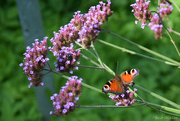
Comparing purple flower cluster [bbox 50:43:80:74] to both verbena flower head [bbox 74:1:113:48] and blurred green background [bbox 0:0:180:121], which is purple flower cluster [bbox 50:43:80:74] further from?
blurred green background [bbox 0:0:180:121]

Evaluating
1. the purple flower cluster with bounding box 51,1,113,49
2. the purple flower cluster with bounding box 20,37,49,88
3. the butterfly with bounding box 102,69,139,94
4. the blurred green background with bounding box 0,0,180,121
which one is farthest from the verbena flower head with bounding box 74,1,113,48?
the blurred green background with bounding box 0,0,180,121

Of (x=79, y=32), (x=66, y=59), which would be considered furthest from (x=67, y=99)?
(x=79, y=32)

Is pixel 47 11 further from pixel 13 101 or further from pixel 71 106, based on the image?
pixel 71 106

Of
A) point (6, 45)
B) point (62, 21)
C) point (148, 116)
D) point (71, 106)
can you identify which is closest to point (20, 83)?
point (6, 45)

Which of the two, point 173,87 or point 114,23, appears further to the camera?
point 114,23

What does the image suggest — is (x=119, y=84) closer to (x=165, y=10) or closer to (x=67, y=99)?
(x=67, y=99)

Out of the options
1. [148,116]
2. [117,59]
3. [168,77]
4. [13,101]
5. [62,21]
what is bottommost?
[148,116]

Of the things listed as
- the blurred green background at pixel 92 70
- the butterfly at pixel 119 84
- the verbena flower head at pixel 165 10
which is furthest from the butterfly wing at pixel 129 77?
the blurred green background at pixel 92 70

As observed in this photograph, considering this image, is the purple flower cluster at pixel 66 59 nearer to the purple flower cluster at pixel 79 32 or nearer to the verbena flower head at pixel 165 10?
the purple flower cluster at pixel 79 32
